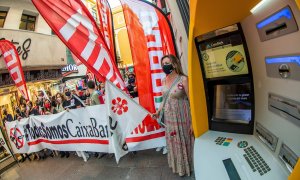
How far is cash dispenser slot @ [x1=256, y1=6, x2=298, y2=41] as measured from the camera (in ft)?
3.28

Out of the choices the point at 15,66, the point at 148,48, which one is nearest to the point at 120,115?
the point at 148,48

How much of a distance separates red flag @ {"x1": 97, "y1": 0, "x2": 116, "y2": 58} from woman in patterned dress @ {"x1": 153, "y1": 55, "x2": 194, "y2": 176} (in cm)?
169

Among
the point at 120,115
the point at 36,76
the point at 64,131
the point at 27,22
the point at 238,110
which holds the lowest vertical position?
the point at 64,131

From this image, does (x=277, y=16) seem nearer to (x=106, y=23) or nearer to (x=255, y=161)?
(x=255, y=161)

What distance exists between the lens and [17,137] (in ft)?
18.9

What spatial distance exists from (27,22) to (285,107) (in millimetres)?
14915

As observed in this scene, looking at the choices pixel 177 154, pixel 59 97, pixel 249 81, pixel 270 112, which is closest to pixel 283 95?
pixel 270 112

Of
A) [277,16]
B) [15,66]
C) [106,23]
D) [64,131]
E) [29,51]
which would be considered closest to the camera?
[277,16]

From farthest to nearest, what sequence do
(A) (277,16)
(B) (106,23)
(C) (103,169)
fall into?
1. (B) (106,23)
2. (C) (103,169)
3. (A) (277,16)

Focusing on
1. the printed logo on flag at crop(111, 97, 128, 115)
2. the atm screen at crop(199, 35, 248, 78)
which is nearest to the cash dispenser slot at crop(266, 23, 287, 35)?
the atm screen at crop(199, 35, 248, 78)

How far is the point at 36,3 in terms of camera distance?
2.60 metres

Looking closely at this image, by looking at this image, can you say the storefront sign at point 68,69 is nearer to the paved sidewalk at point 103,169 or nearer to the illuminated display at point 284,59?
the paved sidewalk at point 103,169

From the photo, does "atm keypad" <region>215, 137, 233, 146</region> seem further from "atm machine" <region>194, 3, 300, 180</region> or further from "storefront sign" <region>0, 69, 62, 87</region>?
"storefront sign" <region>0, 69, 62, 87</region>

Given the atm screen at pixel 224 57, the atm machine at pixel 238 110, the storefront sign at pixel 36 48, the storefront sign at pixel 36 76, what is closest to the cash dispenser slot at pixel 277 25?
the atm machine at pixel 238 110
